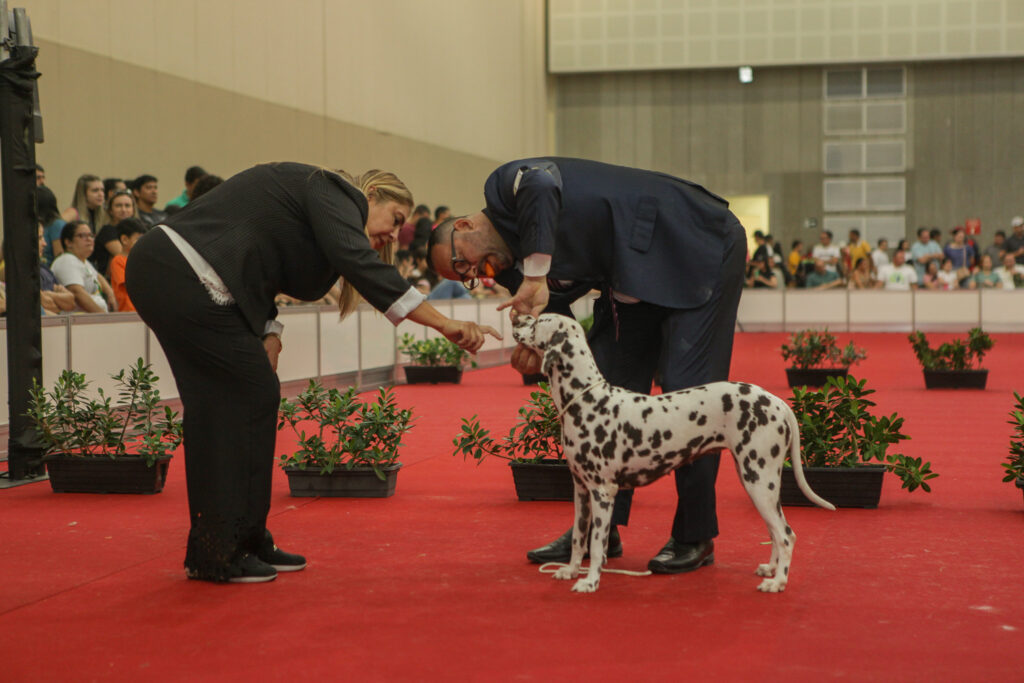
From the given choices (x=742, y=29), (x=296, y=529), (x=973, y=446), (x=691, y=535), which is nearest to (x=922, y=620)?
(x=691, y=535)

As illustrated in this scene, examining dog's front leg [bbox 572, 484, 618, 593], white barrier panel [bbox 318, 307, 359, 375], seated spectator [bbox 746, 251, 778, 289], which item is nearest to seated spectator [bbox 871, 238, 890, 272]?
seated spectator [bbox 746, 251, 778, 289]

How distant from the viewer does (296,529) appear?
5.39 m

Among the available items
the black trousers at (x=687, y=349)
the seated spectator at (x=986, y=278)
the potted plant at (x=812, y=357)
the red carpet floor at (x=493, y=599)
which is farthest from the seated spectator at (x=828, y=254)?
the black trousers at (x=687, y=349)

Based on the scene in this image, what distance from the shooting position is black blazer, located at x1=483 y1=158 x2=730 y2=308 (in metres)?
4.22

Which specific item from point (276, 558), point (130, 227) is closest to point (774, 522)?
point (276, 558)

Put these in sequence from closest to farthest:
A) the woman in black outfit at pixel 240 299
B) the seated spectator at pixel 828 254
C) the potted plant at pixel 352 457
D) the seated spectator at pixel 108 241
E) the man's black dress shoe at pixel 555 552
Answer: the woman in black outfit at pixel 240 299, the man's black dress shoe at pixel 555 552, the potted plant at pixel 352 457, the seated spectator at pixel 108 241, the seated spectator at pixel 828 254

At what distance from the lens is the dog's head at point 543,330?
4203 mm

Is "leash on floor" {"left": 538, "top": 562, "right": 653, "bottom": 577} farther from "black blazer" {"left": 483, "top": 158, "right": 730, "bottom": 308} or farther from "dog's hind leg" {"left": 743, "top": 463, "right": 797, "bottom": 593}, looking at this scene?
"black blazer" {"left": 483, "top": 158, "right": 730, "bottom": 308}

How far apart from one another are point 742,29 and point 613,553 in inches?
1115

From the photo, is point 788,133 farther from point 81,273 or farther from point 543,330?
point 543,330

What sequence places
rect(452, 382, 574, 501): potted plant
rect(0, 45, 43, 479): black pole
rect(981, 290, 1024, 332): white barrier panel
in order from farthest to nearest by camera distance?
rect(981, 290, 1024, 332): white barrier panel
rect(0, 45, 43, 479): black pole
rect(452, 382, 574, 501): potted plant

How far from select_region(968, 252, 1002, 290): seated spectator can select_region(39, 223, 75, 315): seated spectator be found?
63.4 ft

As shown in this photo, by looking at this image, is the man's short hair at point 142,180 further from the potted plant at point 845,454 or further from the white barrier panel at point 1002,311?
the white barrier panel at point 1002,311

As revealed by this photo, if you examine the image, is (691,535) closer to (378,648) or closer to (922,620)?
(922,620)
